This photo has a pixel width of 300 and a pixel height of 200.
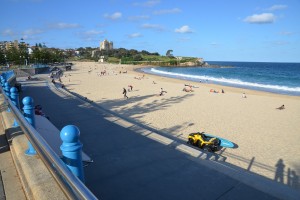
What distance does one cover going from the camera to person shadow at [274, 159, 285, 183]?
8036mm

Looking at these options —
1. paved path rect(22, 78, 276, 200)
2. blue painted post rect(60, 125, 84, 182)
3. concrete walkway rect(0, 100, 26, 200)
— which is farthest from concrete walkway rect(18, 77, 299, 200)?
blue painted post rect(60, 125, 84, 182)

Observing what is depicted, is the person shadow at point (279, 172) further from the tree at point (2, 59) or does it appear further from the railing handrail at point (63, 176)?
the tree at point (2, 59)

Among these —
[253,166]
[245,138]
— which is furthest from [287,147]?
[253,166]

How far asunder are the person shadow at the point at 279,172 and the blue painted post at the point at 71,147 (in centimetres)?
747

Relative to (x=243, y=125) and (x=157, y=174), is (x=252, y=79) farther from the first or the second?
(x=157, y=174)

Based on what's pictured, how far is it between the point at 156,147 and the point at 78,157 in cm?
437

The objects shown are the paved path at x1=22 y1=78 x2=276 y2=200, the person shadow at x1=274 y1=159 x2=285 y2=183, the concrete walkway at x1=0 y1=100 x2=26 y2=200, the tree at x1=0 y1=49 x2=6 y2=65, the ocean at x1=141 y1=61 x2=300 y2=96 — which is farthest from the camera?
the tree at x1=0 y1=49 x2=6 y2=65

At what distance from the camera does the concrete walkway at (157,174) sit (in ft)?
14.8

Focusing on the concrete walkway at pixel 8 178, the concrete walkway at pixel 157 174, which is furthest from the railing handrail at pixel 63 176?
the concrete walkway at pixel 157 174

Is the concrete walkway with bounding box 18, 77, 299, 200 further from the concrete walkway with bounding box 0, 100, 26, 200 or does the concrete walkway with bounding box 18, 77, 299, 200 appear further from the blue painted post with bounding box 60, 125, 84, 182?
the blue painted post with bounding box 60, 125, 84, 182

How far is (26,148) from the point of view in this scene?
415 cm

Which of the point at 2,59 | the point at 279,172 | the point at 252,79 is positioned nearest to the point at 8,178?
the point at 279,172

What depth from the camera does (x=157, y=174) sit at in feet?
16.9

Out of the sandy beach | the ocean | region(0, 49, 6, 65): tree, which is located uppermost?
region(0, 49, 6, 65): tree
